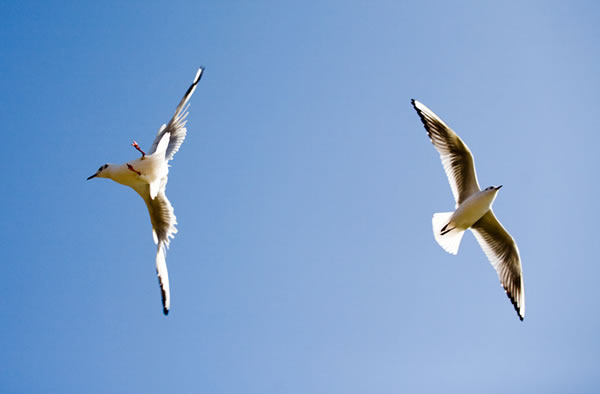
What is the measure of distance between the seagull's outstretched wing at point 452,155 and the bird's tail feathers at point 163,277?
136 inches

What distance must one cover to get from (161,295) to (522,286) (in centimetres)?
431

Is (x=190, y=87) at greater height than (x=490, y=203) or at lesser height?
greater

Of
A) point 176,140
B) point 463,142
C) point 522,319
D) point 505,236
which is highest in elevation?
point 176,140

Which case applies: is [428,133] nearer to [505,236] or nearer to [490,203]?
[490,203]

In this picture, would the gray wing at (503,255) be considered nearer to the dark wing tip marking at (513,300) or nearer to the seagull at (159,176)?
the dark wing tip marking at (513,300)

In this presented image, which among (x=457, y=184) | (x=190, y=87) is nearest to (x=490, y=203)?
(x=457, y=184)

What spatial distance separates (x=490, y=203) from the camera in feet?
20.7

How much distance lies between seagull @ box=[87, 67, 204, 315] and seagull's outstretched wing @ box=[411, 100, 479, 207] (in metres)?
2.74

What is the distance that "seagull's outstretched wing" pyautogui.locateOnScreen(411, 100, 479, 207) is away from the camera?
6445 millimetres

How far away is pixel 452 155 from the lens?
6516 millimetres

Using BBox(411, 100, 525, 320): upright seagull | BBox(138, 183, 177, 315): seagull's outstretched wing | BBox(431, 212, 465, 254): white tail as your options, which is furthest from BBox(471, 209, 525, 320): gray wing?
BBox(138, 183, 177, 315): seagull's outstretched wing

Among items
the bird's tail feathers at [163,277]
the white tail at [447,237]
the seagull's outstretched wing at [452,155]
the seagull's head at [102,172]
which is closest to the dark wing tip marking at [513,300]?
the white tail at [447,237]

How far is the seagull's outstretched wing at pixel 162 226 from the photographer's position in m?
6.38

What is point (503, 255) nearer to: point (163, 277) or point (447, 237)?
point (447, 237)
